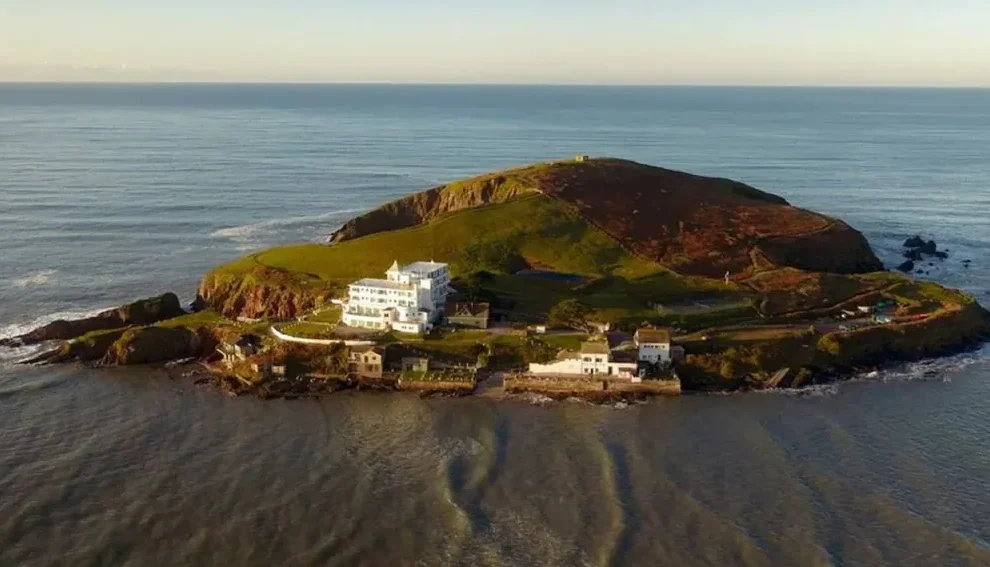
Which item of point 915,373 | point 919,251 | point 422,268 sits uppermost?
point 422,268

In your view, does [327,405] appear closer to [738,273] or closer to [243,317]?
[243,317]

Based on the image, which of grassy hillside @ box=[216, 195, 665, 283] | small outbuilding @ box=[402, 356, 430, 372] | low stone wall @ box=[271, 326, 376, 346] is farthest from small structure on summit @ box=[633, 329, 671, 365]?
low stone wall @ box=[271, 326, 376, 346]

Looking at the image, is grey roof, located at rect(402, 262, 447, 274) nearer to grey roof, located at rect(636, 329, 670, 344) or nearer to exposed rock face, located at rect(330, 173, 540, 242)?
grey roof, located at rect(636, 329, 670, 344)

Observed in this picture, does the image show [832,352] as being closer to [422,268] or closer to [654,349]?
[654,349]

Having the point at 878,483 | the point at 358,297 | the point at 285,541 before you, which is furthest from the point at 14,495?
the point at 878,483

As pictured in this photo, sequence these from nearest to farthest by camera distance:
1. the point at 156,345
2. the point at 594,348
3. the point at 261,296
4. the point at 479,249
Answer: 1. the point at 594,348
2. the point at 156,345
3. the point at 261,296
4. the point at 479,249

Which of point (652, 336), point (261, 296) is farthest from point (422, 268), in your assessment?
point (652, 336)

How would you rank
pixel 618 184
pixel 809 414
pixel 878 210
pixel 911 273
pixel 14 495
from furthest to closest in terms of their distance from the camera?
1. pixel 878 210
2. pixel 618 184
3. pixel 911 273
4. pixel 809 414
5. pixel 14 495
